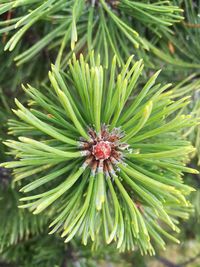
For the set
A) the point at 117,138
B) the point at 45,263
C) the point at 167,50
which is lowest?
the point at 45,263

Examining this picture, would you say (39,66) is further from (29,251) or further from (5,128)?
(29,251)

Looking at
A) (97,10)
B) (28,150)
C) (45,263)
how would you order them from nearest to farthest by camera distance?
(28,150), (97,10), (45,263)

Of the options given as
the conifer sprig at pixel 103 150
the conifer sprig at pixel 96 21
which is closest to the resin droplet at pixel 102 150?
the conifer sprig at pixel 103 150

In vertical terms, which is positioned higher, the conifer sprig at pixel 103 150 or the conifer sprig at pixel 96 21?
the conifer sprig at pixel 96 21

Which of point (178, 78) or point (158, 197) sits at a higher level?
point (178, 78)

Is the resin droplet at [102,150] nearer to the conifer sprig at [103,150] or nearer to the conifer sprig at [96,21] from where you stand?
the conifer sprig at [103,150]

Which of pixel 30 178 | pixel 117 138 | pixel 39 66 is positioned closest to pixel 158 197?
pixel 117 138

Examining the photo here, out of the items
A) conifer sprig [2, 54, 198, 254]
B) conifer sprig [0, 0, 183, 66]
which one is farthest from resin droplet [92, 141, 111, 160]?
conifer sprig [0, 0, 183, 66]
